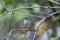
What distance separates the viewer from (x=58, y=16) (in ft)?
8.04

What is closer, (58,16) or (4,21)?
(4,21)

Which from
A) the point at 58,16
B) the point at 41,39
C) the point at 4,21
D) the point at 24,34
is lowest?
the point at 41,39

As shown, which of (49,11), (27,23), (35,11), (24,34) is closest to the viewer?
(27,23)

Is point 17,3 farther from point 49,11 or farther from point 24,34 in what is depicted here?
point 24,34

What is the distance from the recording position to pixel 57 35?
236cm

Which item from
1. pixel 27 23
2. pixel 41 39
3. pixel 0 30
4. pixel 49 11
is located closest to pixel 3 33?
pixel 0 30

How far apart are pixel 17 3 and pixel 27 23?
0.83 m

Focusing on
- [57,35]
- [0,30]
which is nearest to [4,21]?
[0,30]

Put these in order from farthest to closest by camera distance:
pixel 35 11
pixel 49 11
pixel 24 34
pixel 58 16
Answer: pixel 58 16
pixel 35 11
pixel 49 11
pixel 24 34

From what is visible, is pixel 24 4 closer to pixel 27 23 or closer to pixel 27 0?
pixel 27 0

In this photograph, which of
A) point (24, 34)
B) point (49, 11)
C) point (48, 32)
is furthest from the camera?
point (48, 32)

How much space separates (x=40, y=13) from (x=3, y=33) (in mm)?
732

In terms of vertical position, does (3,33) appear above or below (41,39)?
above

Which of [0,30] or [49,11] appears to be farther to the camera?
[49,11]
